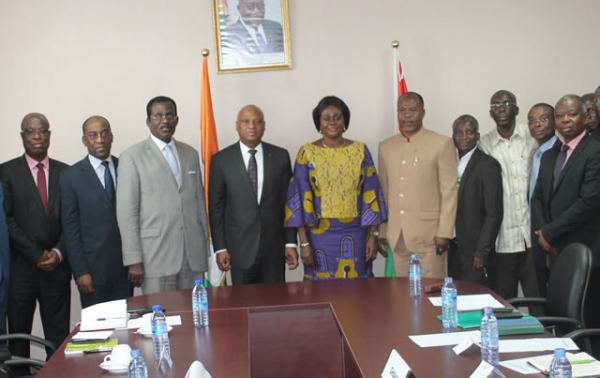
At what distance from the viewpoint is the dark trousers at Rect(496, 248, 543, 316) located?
4.26 metres

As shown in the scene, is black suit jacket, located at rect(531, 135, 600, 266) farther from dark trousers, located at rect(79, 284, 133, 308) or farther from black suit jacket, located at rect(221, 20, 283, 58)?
dark trousers, located at rect(79, 284, 133, 308)

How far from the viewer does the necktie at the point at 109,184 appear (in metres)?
4.03

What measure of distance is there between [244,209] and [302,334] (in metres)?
1.42

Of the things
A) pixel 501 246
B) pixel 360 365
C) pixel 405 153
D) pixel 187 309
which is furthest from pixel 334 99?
pixel 360 365

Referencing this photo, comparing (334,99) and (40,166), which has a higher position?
(334,99)

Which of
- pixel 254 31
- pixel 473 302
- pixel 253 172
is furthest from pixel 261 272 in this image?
pixel 254 31

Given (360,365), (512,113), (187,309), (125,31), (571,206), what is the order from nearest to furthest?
(360,365), (187,309), (571,206), (512,113), (125,31)

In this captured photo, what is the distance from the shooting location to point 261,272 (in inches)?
163

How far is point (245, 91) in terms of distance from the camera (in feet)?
17.0

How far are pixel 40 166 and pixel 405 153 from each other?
2.55m

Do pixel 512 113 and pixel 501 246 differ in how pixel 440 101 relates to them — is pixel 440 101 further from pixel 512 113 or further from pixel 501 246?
pixel 501 246

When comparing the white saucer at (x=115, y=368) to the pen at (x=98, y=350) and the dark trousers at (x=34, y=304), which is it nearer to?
the pen at (x=98, y=350)

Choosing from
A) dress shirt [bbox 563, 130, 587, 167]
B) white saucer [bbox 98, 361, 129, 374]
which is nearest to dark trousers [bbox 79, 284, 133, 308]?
white saucer [bbox 98, 361, 129, 374]

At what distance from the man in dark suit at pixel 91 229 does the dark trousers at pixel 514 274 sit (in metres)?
2.66
